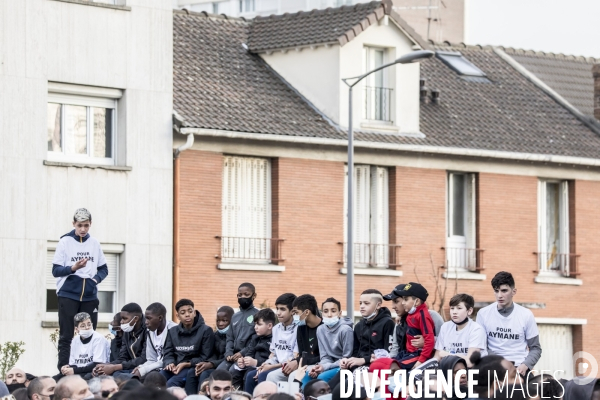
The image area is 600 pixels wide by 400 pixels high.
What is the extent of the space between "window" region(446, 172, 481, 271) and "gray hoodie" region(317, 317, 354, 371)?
63.4 feet

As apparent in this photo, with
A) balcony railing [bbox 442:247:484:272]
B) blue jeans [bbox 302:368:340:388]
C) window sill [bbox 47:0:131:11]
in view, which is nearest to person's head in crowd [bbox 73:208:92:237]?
blue jeans [bbox 302:368:340:388]

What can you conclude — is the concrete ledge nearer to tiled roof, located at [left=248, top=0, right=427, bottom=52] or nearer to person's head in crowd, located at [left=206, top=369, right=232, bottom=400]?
tiled roof, located at [left=248, top=0, right=427, bottom=52]

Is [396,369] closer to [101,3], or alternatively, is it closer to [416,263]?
[101,3]

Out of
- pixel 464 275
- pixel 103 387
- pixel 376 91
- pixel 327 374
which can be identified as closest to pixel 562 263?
pixel 464 275

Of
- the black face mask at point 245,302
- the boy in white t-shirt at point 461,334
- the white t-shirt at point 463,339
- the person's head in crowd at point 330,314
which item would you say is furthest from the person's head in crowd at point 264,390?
the black face mask at point 245,302

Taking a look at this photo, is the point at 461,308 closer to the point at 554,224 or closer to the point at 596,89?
the point at 554,224

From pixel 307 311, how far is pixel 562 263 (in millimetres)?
21820

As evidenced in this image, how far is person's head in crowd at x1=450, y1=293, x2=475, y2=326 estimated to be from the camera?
1795 cm

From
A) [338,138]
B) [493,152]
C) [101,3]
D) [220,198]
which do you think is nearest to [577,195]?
[493,152]

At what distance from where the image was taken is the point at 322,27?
37781mm

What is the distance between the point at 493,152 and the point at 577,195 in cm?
340

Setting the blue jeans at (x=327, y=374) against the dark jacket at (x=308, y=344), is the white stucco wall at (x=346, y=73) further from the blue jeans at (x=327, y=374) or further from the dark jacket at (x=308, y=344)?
the blue jeans at (x=327, y=374)

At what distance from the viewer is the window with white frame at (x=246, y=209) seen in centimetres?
3531

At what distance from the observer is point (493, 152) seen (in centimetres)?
3875
